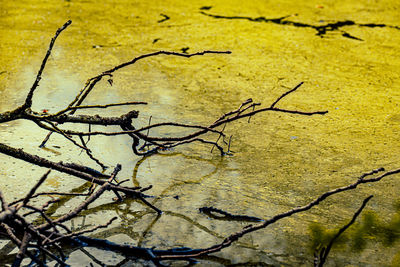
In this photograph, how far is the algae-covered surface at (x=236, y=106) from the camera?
178 centimetres

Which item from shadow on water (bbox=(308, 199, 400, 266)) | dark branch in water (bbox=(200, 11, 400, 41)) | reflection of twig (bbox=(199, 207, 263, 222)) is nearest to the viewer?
shadow on water (bbox=(308, 199, 400, 266))

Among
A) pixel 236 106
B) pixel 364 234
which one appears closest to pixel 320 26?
pixel 236 106

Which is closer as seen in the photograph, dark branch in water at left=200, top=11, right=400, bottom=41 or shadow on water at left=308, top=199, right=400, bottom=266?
shadow on water at left=308, top=199, right=400, bottom=266

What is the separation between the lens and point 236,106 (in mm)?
2820

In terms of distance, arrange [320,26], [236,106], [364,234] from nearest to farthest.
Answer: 1. [364,234]
2. [236,106]
3. [320,26]

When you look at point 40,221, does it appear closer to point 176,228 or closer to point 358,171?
point 176,228

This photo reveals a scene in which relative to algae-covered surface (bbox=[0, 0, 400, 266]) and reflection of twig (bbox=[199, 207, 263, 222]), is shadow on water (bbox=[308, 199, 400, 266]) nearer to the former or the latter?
algae-covered surface (bbox=[0, 0, 400, 266])

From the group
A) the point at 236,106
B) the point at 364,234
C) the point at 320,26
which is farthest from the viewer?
the point at 320,26

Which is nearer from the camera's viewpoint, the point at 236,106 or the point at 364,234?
the point at 364,234

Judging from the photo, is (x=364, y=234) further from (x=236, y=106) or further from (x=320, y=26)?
(x=320, y=26)

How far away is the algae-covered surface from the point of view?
178 centimetres

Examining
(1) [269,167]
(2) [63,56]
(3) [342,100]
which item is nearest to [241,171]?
(1) [269,167]

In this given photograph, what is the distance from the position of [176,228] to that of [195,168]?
1.54 feet

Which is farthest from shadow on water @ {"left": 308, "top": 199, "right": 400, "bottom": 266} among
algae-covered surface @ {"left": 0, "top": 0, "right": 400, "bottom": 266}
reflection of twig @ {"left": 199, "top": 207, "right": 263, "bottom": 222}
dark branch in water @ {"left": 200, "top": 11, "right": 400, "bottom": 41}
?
dark branch in water @ {"left": 200, "top": 11, "right": 400, "bottom": 41}
